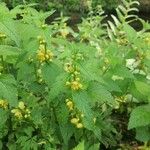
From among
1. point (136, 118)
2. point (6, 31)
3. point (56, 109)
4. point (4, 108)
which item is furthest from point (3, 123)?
point (136, 118)

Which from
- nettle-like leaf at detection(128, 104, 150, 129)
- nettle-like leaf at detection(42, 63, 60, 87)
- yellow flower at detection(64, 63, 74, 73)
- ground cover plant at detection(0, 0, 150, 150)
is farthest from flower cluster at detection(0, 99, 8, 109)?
nettle-like leaf at detection(128, 104, 150, 129)

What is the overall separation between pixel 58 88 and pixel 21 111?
405mm

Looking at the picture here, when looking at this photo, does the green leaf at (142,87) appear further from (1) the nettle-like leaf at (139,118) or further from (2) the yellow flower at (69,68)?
(2) the yellow flower at (69,68)

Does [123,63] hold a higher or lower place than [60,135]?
higher

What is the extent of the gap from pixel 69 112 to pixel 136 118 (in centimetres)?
48

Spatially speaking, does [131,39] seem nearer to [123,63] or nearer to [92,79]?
[123,63]

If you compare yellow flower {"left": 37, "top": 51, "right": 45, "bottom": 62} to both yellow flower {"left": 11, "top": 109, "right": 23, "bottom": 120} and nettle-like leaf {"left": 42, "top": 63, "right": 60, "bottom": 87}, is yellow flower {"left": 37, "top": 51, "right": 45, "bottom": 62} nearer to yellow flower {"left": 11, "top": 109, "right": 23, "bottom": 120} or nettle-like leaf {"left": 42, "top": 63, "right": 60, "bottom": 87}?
nettle-like leaf {"left": 42, "top": 63, "right": 60, "bottom": 87}

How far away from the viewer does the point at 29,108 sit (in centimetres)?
282

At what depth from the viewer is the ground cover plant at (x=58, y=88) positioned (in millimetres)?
2482

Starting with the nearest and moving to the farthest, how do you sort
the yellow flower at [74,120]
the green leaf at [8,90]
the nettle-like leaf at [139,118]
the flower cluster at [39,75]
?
the green leaf at [8,90], the yellow flower at [74,120], the flower cluster at [39,75], the nettle-like leaf at [139,118]

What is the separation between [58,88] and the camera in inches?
96.0

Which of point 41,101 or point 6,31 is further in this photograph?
point 41,101

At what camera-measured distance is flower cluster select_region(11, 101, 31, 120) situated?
2.72 m

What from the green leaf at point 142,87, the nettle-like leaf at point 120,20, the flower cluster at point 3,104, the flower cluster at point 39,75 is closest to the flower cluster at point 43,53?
the flower cluster at point 39,75
